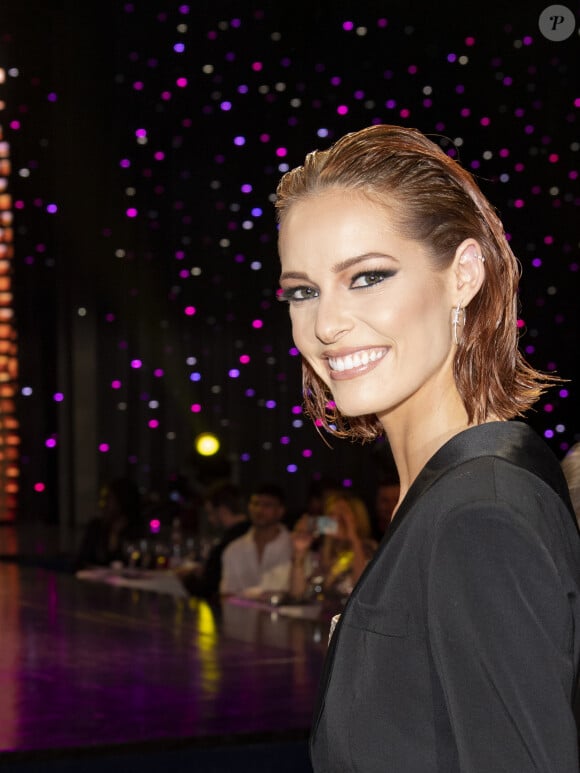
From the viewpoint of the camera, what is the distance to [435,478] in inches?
32.2

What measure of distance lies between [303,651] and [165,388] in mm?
7365

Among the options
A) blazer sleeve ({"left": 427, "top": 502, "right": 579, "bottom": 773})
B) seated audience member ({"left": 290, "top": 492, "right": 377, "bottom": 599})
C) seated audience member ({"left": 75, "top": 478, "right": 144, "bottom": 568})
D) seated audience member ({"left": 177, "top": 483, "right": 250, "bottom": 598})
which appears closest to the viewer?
blazer sleeve ({"left": 427, "top": 502, "right": 579, "bottom": 773})

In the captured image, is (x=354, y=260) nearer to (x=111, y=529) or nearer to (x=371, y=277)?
(x=371, y=277)

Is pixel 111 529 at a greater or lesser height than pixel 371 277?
lesser

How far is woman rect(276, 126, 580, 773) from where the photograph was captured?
724mm

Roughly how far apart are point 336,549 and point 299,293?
4.25m

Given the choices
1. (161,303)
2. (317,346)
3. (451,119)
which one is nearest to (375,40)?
(451,119)

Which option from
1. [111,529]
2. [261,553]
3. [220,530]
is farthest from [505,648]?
[111,529]

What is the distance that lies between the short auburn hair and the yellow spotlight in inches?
369

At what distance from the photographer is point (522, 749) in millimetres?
719

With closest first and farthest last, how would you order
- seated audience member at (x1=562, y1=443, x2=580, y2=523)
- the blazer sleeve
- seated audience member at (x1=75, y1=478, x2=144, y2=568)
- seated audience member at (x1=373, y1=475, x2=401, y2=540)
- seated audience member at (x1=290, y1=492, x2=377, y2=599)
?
the blazer sleeve → seated audience member at (x1=562, y1=443, x2=580, y2=523) → seated audience member at (x1=290, y1=492, x2=377, y2=599) → seated audience member at (x1=373, y1=475, x2=401, y2=540) → seated audience member at (x1=75, y1=478, x2=144, y2=568)

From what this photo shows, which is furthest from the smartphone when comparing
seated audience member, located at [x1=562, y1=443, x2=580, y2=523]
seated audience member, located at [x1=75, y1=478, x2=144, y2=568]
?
seated audience member, located at [x1=562, y1=443, x2=580, y2=523]

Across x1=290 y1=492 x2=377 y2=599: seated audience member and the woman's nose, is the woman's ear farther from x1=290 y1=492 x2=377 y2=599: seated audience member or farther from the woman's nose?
x1=290 y1=492 x2=377 y2=599: seated audience member

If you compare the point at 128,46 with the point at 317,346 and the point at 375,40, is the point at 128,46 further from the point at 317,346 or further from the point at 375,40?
the point at 317,346
